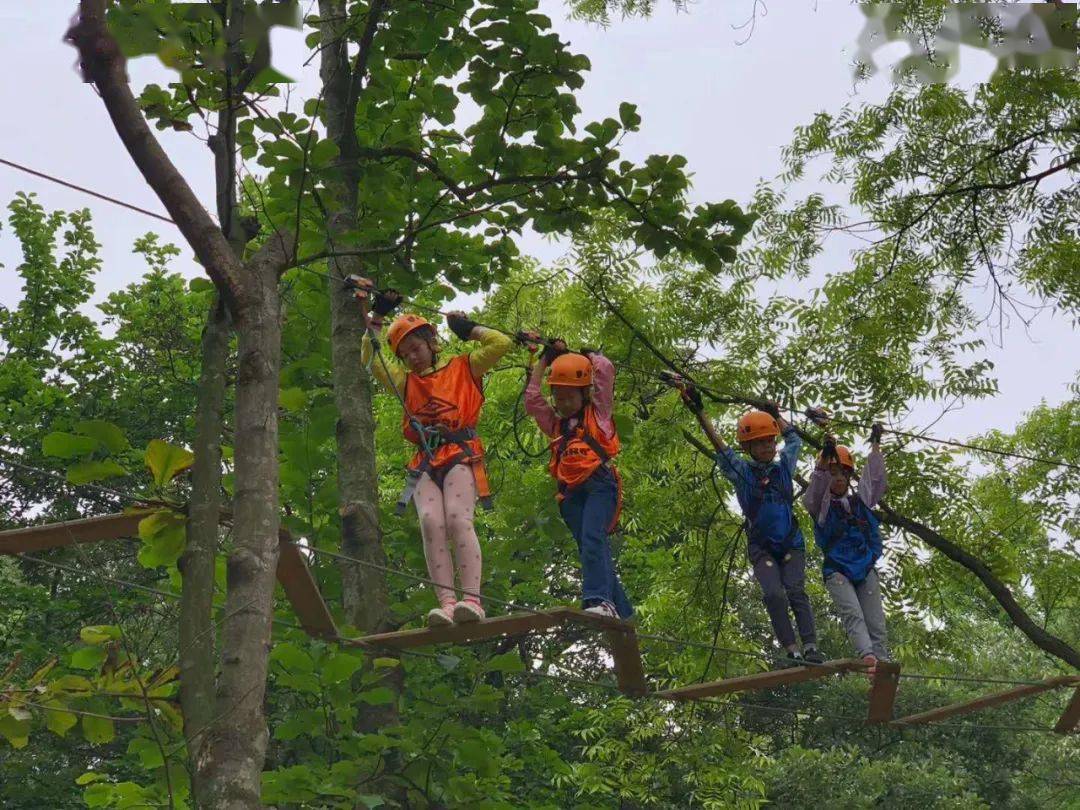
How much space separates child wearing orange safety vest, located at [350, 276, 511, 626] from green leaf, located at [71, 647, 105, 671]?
151 centimetres

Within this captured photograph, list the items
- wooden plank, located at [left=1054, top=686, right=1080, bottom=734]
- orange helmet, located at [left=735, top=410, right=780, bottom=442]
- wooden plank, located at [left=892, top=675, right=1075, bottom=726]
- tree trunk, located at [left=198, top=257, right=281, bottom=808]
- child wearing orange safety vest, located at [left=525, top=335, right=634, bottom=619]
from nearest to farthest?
tree trunk, located at [left=198, top=257, right=281, bottom=808], child wearing orange safety vest, located at [left=525, top=335, right=634, bottom=619], orange helmet, located at [left=735, top=410, right=780, bottom=442], wooden plank, located at [left=892, top=675, right=1075, bottom=726], wooden plank, located at [left=1054, top=686, right=1080, bottom=734]

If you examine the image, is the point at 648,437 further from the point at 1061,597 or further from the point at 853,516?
the point at 1061,597

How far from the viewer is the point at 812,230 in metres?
11.3

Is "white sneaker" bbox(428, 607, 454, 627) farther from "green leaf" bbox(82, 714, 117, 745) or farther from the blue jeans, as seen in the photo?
"green leaf" bbox(82, 714, 117, 745)

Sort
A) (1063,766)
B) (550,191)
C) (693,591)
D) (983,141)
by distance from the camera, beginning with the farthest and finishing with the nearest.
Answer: (1063,766), (693,591), (983,141), (550,191)

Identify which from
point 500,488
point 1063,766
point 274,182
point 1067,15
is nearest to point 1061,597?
point 500,488

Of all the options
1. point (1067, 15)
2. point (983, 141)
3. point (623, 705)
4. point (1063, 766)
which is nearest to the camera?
point (1067, 15)

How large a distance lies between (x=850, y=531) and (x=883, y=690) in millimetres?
930

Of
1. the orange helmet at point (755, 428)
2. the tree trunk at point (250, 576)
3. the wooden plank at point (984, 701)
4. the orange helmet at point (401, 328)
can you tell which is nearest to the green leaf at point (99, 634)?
the tree trunk at point (250, 576)

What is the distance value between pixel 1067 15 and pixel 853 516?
130 inches

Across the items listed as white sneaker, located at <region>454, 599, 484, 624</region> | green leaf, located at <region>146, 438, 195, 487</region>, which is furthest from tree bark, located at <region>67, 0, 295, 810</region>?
white sneaker, located at <region>454, 599, 484, 624</region>

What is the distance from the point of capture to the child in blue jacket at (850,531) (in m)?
7.86

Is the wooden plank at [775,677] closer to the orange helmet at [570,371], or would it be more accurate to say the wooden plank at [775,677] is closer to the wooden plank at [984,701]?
the wooden plank at [984,701]

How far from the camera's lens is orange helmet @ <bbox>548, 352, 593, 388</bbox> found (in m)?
6.90
